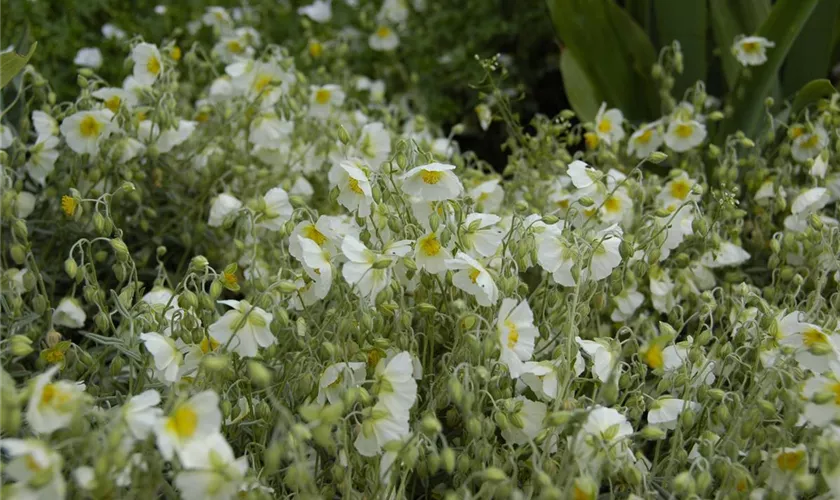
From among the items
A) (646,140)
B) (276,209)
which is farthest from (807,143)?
(276,209)

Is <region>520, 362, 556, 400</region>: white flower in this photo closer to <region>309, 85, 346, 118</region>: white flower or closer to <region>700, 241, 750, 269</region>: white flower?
<region>700, 241, 750, 269</region>: white flower

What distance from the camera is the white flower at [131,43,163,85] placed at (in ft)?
5.64

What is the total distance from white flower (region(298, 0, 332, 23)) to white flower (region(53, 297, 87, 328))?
4.68 ft

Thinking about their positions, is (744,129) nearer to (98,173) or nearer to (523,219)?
(523,219)

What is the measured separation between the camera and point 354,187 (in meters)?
1.30

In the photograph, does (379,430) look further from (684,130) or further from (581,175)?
(684,130)

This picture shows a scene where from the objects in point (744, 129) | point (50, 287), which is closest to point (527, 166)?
point (744, 129)

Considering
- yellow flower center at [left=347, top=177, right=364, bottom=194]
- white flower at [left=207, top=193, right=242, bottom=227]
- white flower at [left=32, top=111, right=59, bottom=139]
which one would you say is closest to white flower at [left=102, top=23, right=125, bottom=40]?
white flower at [left=32, top=111, right=59, bottom=139]

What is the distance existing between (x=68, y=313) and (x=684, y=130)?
1.26 metres

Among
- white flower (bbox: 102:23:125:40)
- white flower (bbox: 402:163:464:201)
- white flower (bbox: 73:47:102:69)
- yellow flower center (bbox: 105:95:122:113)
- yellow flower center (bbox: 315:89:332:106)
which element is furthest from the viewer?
white flower (bbox: 102:23:125:40)

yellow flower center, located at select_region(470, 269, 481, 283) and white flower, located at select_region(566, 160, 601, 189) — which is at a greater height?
yellow flower center, located at select_region(470, 269, 481, 283)

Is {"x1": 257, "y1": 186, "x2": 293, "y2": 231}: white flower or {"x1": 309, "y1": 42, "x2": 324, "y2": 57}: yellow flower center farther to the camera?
{"x1": 309, "y1": 42, "x2": 324, "y2": 57}: yellow flower center

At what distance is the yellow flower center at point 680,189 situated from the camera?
170 cm

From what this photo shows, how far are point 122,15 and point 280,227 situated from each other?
53.7 inches
